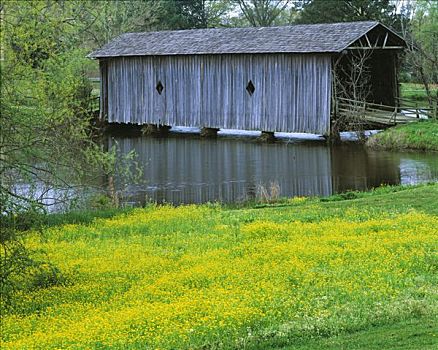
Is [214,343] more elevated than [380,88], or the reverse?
[380,88]

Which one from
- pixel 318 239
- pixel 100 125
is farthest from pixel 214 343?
pixel 100 125

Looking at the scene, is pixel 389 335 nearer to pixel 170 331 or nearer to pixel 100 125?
pixel 170 331

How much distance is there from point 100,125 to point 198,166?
57.6ft

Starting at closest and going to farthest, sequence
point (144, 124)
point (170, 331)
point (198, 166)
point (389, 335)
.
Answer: point (389, 335) → point (170, 331) → point (198, 166) → point (144, 124)

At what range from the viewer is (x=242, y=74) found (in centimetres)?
4250

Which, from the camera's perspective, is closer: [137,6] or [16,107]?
[16,107]

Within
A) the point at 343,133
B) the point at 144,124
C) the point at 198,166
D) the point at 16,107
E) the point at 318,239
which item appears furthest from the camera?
the point at 144,124

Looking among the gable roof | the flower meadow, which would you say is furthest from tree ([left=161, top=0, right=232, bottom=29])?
the flower meadow

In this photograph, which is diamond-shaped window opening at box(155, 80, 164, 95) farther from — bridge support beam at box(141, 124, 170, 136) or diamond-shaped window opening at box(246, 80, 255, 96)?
diamond-shaped window opening at box(246, 80, 255, 96)

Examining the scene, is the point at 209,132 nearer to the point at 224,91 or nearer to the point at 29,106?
the point at 224,91

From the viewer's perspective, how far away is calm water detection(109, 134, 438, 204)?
26.9 metres

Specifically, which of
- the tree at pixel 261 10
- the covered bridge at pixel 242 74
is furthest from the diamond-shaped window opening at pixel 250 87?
the tree at pixel 261 10

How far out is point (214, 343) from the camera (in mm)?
9539

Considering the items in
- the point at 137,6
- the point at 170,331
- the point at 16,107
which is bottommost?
the point at 170,331
